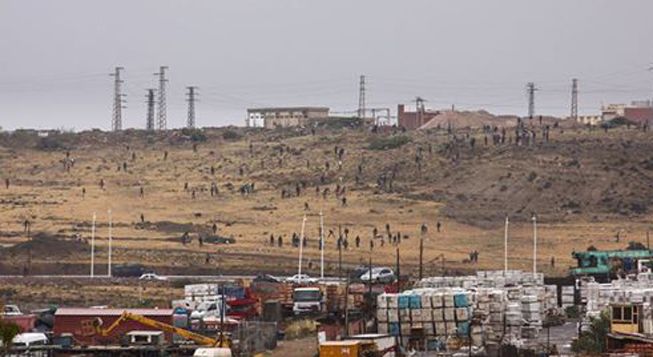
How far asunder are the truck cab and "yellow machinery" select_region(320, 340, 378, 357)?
15.4 metres

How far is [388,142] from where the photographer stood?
12175 centimetres

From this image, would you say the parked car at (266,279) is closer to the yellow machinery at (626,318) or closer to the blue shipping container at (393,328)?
the blue shipping container at (393,328)

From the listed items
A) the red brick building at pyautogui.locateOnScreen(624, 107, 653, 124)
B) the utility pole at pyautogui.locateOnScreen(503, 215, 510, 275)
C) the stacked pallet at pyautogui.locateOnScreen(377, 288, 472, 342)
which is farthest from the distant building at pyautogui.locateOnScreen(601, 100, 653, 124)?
the stacked pallet at pyautogui.locateOnScreen(377, 288, 472, 342)

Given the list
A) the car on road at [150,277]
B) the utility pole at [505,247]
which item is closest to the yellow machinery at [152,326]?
the car on road at [150,277]

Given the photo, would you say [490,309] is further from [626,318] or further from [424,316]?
[626,318]

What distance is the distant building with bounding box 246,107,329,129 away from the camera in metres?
153

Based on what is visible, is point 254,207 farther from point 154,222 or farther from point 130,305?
point 130,305

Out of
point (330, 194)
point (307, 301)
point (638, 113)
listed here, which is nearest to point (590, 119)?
point (638, 113)

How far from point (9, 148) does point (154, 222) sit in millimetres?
30753

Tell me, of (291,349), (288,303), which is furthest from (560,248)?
(291,349)

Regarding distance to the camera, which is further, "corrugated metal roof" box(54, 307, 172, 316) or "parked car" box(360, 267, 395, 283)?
"parked car" box(360, 267, 395, 283)

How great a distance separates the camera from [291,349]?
5491 centimetres

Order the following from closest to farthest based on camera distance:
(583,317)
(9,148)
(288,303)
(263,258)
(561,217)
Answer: (583,317) < (288,303) < (263,258) < (561,217) < (9,148)

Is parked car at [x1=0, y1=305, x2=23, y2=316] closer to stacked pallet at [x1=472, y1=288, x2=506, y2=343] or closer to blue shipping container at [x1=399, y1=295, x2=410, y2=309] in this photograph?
blue shipping container at [x1=399, y1=295, x2=410, y2=309]
